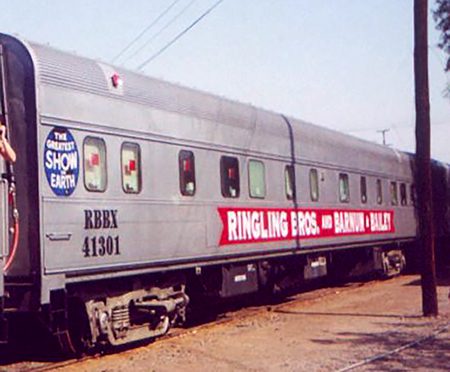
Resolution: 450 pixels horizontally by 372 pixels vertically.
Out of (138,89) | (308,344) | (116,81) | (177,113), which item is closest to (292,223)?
(177,113)

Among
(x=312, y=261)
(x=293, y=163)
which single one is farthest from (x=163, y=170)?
(x=312, y=261)

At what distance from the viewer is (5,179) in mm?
8594

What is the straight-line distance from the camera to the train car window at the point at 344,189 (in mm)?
17719

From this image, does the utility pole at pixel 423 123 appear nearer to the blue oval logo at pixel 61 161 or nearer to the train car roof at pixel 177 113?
the train car roof at pixel 177 113

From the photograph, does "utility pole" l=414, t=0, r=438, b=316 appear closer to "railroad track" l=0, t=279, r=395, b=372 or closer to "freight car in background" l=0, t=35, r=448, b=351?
"freight car in background" l=0, t=35, r=448, b=351

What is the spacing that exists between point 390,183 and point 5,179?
14.9 metres

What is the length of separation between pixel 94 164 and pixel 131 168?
0.77 m

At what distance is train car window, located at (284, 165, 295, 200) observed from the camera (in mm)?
14961

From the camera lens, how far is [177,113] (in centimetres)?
1164

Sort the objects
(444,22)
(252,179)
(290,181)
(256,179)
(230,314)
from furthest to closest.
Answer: (444,22), (290,181), (230,314), (256,179), (252,179)

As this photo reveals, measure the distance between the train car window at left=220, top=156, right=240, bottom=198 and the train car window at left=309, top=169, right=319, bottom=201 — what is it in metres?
3.39

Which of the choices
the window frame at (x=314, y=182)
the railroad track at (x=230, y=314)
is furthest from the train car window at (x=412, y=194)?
the window frame at (x=314, y=182)

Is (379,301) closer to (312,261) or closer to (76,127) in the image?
(312,261)

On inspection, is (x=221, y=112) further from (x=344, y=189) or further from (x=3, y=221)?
(x=344, y=189)
